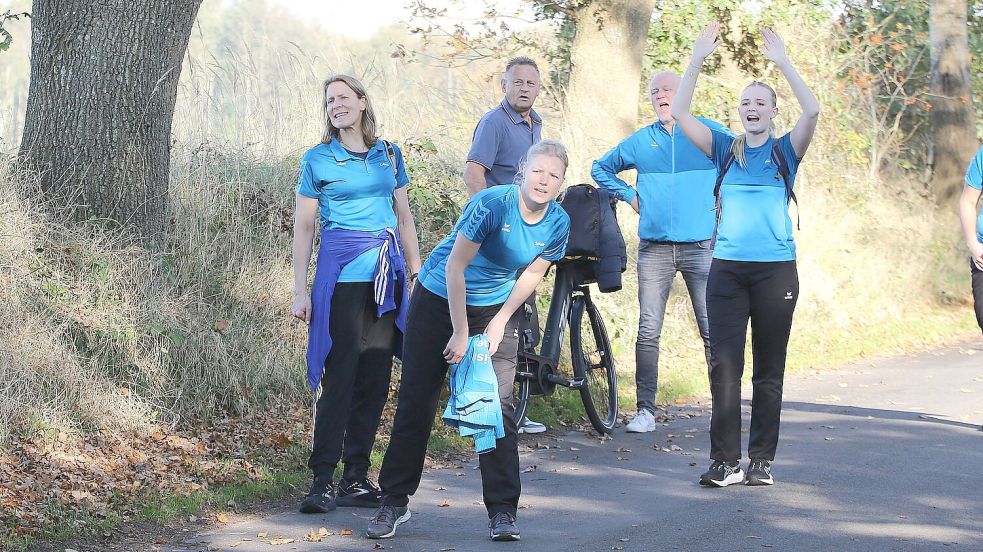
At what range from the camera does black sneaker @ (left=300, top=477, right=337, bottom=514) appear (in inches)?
263

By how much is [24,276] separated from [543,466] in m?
3.55

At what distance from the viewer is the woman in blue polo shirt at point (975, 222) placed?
28.6 ft

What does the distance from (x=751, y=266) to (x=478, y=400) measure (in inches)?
83.0

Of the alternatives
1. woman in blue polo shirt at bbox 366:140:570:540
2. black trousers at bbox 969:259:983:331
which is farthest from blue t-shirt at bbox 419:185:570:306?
black trousers at bbox 969:259:983:331

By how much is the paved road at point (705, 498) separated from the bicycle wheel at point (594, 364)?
184mm

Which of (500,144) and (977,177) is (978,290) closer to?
(977,177)

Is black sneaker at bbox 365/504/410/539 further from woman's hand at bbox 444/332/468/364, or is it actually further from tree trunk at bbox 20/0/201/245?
tree trunk at bbox 20/0/201/245

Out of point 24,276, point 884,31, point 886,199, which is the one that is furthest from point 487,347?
point 884,31

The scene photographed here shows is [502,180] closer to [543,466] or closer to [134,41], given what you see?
[543,466]

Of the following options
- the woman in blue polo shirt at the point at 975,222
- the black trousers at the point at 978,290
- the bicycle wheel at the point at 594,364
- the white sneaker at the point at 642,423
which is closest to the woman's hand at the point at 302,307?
the bicycle wheel at the point at 594,364

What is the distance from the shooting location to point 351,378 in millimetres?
6789

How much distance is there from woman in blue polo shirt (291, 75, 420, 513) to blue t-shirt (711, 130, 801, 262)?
1.91 meters

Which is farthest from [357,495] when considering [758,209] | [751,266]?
[758,209]

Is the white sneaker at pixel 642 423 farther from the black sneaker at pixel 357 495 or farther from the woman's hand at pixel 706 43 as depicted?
the woman's hand at pixel 706 43
